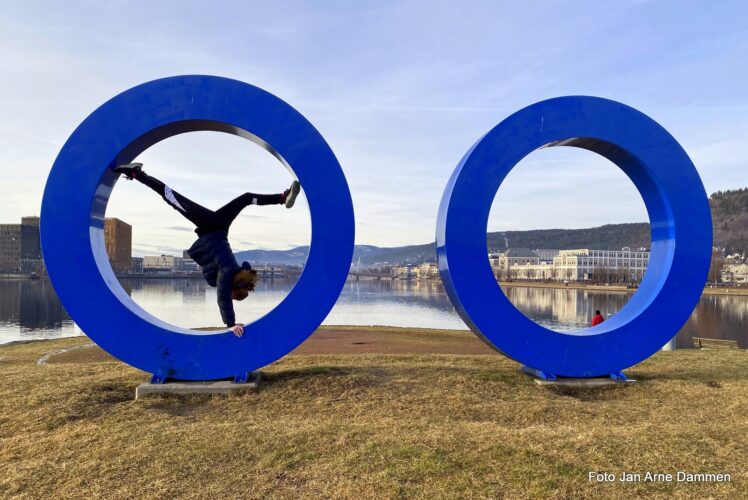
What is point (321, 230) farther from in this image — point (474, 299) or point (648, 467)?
point (648, 467)

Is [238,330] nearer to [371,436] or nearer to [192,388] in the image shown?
[192,388]

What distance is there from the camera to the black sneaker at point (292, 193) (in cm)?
871

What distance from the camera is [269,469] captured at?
511 centimetres

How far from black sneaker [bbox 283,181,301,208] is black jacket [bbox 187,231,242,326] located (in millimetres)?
1340

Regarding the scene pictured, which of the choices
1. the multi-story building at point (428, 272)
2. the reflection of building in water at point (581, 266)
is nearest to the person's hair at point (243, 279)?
the reflection of building in water at point (581, 266)

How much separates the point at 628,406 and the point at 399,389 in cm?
353

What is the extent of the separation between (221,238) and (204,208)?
60 centimetres

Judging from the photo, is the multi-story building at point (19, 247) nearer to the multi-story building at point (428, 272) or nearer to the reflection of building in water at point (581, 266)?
the multi-story building at point (428, 272)

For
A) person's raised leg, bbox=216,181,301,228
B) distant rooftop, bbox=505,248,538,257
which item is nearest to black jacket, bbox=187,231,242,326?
person's raised leg, bbox=216,181,301,228

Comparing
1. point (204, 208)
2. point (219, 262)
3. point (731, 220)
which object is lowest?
point (219, 262)

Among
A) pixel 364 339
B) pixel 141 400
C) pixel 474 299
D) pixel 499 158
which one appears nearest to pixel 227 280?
pixel 141 400

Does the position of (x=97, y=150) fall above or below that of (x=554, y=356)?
above

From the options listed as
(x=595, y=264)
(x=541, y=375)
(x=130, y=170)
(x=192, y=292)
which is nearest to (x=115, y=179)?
(x=130, y=170)

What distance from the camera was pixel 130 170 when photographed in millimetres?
8625
